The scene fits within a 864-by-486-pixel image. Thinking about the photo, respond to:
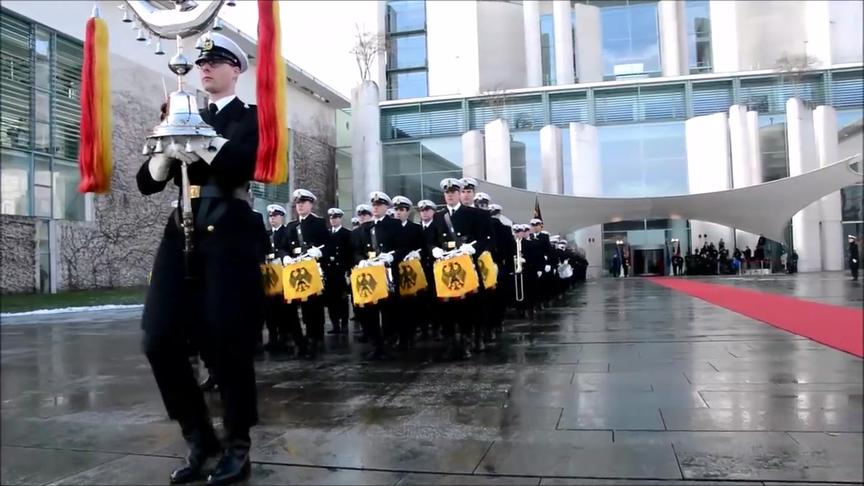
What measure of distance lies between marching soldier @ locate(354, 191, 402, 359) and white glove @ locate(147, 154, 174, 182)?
4.94m

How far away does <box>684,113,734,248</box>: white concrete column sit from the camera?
3350 cm

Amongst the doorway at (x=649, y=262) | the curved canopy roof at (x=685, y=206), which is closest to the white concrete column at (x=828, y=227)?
the curved canopy roof at (x=685, y=206)

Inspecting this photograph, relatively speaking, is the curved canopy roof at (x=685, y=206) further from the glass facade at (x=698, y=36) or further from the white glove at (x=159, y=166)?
the white glove at (x=159, y=166)

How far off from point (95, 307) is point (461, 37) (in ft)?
134

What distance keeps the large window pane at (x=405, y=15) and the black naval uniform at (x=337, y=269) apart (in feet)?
118

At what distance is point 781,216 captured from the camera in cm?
2797

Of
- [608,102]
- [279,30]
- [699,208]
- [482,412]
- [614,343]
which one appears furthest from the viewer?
[608,102]

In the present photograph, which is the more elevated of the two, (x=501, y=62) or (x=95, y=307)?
(x=501, y=62)

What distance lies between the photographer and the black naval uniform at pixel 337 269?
364 inches

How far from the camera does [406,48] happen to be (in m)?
43.0

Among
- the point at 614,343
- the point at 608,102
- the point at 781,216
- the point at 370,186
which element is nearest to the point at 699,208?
the point at 781,216

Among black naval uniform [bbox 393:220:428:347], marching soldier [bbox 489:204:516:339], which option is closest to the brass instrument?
marching soldier [bbox 489:204:516:339]

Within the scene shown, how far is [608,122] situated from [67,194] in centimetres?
3572

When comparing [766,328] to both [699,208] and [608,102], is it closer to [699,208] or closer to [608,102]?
[699,208]
